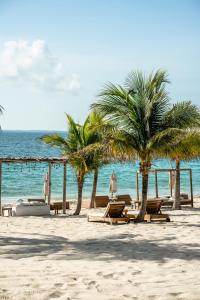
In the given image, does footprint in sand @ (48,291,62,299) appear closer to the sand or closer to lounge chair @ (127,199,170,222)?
the sand

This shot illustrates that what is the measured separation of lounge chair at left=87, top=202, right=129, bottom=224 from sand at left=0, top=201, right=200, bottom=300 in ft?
2.53

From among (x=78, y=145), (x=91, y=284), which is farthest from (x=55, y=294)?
(x=78, y=145)

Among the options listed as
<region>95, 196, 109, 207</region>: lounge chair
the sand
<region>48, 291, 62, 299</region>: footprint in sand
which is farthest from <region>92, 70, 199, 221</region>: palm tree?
<region>48, 291, 62, 299</region>: footprint in sand

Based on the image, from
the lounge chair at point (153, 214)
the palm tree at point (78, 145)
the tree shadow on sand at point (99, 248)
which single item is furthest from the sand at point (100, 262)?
the palm tree at point (78, 145)

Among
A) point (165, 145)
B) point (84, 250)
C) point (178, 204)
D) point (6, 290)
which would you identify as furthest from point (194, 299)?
point (178, 204)

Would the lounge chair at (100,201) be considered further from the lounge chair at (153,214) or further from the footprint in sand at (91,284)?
the footprint in sand at (91,284)

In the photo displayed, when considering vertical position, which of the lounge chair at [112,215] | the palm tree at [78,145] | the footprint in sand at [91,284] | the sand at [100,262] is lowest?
the footprint in sand at [91,284]

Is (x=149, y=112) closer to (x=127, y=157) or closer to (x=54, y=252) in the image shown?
(x=127, y=157)

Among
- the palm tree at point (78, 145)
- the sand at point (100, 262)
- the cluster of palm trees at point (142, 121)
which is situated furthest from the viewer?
the palm tree at point (78, 145)

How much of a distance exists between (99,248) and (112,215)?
15.4 feet

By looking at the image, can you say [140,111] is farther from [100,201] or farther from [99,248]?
[100,201]

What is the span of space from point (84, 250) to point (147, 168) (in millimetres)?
5588

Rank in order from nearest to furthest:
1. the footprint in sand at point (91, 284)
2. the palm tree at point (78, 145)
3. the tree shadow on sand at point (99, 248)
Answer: the footprint in sand at point (91, 284) < the tree shadow on sand at point (99, 248) < the palm tree at point (78, 145)

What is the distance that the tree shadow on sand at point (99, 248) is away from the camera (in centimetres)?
791
